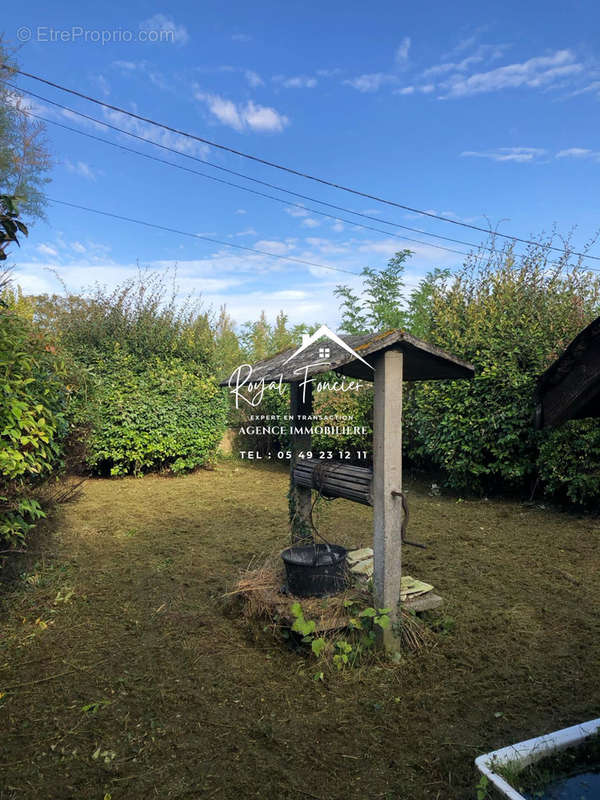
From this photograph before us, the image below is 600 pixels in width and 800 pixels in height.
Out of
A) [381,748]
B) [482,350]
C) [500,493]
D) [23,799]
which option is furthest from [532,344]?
[23,799]

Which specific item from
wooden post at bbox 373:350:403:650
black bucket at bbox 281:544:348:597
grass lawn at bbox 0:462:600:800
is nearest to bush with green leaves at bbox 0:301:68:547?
grass lawn at bbox 0:462:600:800

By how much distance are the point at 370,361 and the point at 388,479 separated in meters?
0.81

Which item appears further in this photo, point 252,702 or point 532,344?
point 532,344

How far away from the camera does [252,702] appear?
307cm

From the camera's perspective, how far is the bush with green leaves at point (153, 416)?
9.18m

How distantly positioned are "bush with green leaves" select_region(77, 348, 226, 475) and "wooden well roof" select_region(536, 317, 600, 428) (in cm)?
812

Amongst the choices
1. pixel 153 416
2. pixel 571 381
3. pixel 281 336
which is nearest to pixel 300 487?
pixel 571 381

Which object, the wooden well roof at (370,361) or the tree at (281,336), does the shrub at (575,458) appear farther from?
the tree at (281,336)

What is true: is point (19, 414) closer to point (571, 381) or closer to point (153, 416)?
point (571, 381)

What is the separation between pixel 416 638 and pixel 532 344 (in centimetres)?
496

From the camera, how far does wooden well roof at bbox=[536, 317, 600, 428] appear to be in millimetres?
1568

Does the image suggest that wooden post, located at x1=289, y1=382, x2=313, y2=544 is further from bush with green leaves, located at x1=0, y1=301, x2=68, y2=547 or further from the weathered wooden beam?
bush with green leaves, located at x1=0, y1=301, x2=68, y2=547

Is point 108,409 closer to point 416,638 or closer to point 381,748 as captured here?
point 416,638

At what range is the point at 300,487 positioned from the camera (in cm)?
459
